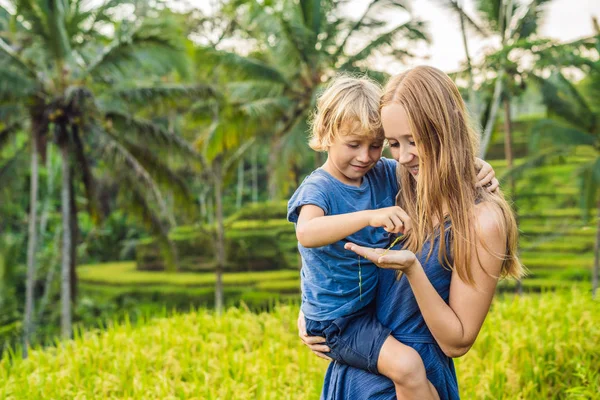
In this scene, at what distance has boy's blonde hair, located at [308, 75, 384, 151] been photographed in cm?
166

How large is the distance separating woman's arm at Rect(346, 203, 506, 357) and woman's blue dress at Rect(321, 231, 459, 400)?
2.1 inches

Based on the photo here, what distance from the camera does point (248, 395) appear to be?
11.3ft

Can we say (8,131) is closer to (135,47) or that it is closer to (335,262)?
(135,47)

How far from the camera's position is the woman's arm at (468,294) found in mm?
1444

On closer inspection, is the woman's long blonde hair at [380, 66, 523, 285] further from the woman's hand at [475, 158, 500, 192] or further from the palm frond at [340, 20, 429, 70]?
the palm frond at [340, 20, 429, 70]

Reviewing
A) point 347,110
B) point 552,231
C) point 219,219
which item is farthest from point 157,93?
point 552,231

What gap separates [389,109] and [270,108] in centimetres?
1164

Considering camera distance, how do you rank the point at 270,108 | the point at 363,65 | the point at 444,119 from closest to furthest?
the point at 444,119 → the point at 363,65 → the point at 270,108

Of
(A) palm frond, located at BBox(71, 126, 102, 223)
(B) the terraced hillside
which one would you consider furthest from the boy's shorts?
(B) the terraced hillside

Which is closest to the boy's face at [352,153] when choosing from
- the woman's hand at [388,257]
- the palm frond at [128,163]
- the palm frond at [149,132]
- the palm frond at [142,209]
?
the woman's hand at [388,257]

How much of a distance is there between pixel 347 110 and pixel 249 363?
9.05ft

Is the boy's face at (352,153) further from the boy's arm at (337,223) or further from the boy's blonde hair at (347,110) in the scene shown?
the boy's arm at (337,223)

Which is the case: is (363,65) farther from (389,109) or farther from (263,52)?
(389,109)

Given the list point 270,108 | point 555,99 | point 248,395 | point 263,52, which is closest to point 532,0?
point 555,99
